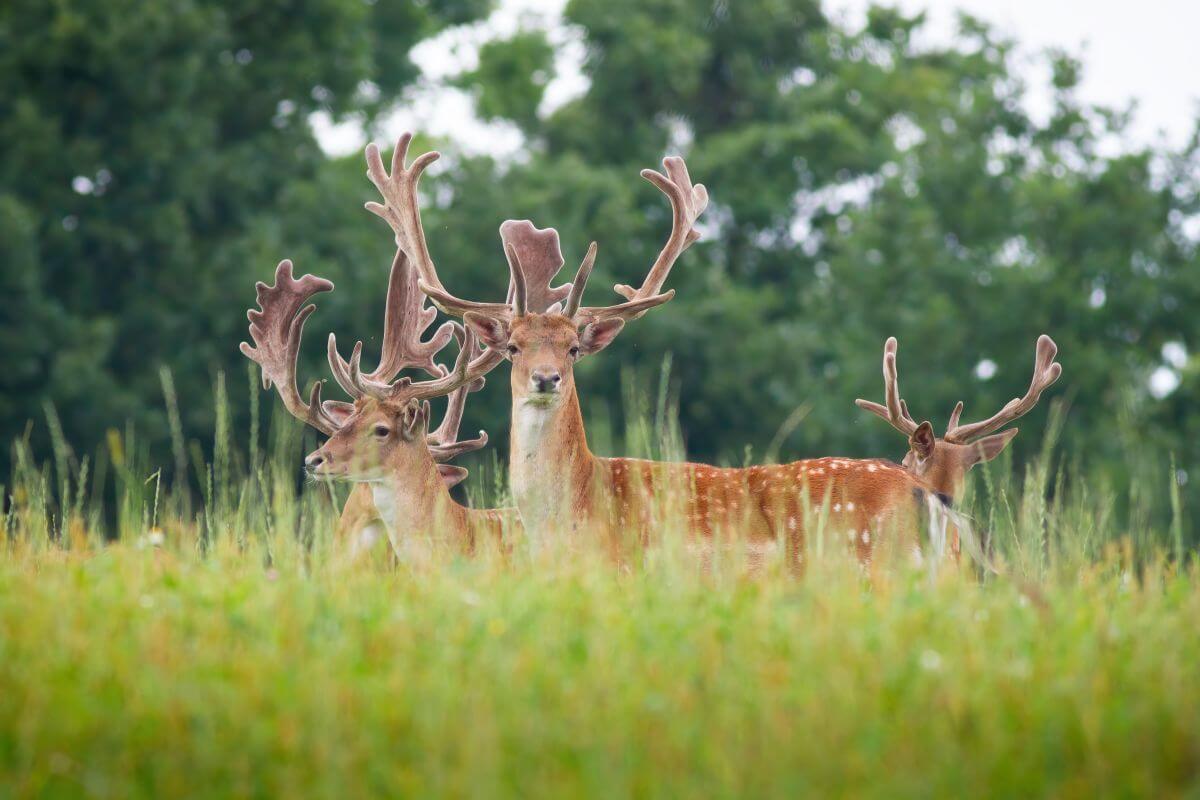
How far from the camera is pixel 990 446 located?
8820 mm

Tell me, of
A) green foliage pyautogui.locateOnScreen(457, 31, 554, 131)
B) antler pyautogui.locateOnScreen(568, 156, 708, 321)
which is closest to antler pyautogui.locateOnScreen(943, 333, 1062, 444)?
antler pyautogui.locateOnScreen(568, 156, 708, 321)

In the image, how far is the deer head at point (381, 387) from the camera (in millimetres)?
7570

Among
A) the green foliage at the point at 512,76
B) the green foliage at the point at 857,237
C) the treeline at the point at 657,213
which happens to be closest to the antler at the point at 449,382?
the treeline at the point at 657,213

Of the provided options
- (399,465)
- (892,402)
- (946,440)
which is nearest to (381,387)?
(399,465)

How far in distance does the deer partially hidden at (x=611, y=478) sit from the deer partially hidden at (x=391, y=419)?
316 millimetres

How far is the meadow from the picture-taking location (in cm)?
383

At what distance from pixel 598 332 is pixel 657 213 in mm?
18038

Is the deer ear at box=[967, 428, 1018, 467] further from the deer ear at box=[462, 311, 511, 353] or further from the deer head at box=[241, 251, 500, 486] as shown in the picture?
the deer ear at box=[462, 311, 511, 353]

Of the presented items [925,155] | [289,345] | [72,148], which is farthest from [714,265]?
[289,345]

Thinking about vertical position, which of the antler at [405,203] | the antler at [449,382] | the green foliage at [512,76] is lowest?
the antler at [449,382]

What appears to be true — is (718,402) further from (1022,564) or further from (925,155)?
(1022,564)

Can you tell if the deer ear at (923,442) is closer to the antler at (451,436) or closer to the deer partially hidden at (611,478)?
the deer partially hidden at (611,478)

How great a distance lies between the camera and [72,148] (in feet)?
61.1

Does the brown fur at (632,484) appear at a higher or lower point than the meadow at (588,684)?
higher
